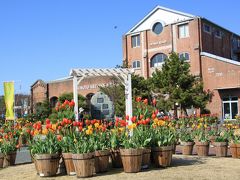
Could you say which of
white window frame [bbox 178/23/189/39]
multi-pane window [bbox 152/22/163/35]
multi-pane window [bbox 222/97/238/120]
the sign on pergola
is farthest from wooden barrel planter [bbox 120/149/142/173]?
multi-pane window [bbox 152/22/163/35]

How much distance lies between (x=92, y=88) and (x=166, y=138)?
35.0 meters

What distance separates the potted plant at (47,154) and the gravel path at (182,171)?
250 mm

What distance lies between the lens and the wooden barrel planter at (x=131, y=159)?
28.0 ft

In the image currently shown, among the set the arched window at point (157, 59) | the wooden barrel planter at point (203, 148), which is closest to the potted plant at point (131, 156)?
the wooden barrel planter at point (203, 148)

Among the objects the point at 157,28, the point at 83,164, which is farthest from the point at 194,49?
the point at 83,164

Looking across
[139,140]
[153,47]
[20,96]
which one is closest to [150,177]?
[139,140]

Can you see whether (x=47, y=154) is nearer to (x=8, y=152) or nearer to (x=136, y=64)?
(x=8, y=152)

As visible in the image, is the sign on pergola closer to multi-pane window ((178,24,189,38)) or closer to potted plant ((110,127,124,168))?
potted plant ((110,127,124,168))

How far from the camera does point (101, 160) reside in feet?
28.8

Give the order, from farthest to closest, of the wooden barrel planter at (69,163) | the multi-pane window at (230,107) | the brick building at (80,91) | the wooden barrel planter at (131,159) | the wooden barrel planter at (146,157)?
the brick building at (80,91), the multi-pane window at (230,107), the wooden barrel planter at (146,157), the wooden barrel planter at (69,163), the wooden barrel planter at (131,159)

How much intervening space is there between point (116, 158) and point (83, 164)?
1.16 m

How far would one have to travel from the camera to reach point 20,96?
62.8m

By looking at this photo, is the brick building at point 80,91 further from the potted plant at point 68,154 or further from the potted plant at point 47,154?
the potted plant at point 68,154

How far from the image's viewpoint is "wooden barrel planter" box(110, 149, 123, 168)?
29.9 feet
